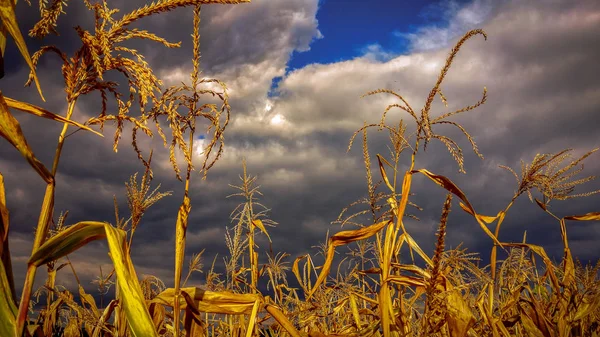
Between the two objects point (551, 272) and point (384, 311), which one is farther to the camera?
point (551, 272)

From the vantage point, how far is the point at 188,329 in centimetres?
274

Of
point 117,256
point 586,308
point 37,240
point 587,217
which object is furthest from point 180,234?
point 587,217

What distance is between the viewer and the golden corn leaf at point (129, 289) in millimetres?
1986

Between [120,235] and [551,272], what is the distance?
371 centimetres

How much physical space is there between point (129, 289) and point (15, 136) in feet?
2.63

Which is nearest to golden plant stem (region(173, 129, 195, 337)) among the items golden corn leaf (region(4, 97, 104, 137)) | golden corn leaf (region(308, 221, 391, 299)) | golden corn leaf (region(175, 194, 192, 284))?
golden corn leaf (region(175, 194, 192, 284))

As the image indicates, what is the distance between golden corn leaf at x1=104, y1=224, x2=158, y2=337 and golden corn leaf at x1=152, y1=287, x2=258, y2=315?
620mm

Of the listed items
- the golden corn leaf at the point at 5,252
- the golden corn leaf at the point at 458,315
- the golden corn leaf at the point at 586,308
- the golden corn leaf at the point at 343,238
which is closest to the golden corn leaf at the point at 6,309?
the golden corn leaf at the point at 5,252

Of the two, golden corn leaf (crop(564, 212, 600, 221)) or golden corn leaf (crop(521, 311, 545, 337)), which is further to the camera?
golden corn leaf (crop(564, 212, 600, 221))

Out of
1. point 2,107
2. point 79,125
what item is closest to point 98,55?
point 79,125

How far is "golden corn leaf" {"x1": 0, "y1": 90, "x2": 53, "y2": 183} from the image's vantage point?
1991mm

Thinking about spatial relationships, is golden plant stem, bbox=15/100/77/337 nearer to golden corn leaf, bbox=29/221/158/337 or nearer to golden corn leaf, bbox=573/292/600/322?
golden corn leaf, bbox=29/221/158/337

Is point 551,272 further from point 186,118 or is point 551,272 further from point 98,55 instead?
point 98,55

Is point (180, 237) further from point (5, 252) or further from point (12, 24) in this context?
point (12, 24)
